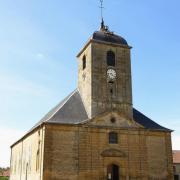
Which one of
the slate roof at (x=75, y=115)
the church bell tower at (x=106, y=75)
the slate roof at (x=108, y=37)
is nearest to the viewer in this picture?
the slate roof at (x=75, y=115)

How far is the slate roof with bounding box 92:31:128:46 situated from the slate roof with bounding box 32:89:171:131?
561cm

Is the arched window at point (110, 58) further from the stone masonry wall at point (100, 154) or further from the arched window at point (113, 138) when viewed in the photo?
the arched window at point (113, 138)

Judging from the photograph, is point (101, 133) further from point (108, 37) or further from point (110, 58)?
point (108, 37)

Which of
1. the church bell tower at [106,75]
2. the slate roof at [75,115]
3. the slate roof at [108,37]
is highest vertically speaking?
the slate roof at [108,37]

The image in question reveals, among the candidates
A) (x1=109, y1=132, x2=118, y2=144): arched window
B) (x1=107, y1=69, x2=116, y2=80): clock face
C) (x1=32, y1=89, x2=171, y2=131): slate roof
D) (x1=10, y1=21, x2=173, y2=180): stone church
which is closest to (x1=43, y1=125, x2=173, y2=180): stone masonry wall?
(x1=10, y1=21, x2=173, y2=180): stone church

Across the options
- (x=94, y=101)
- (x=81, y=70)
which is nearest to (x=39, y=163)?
(x=94, y=101)

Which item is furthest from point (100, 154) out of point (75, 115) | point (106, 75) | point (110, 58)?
point (110, 58)

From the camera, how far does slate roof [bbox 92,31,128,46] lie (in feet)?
94.8

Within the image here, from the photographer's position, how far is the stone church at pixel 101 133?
24.1 metres

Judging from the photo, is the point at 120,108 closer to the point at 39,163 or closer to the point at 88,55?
the point at 88,55

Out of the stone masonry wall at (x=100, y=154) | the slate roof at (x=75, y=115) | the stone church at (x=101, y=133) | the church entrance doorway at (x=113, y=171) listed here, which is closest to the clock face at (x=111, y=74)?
the stone church at (x=101, y=133)

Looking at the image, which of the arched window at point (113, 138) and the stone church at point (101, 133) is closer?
the stone church at point (101, 133)

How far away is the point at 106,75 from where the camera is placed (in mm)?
27906

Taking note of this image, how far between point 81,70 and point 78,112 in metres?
5.30
